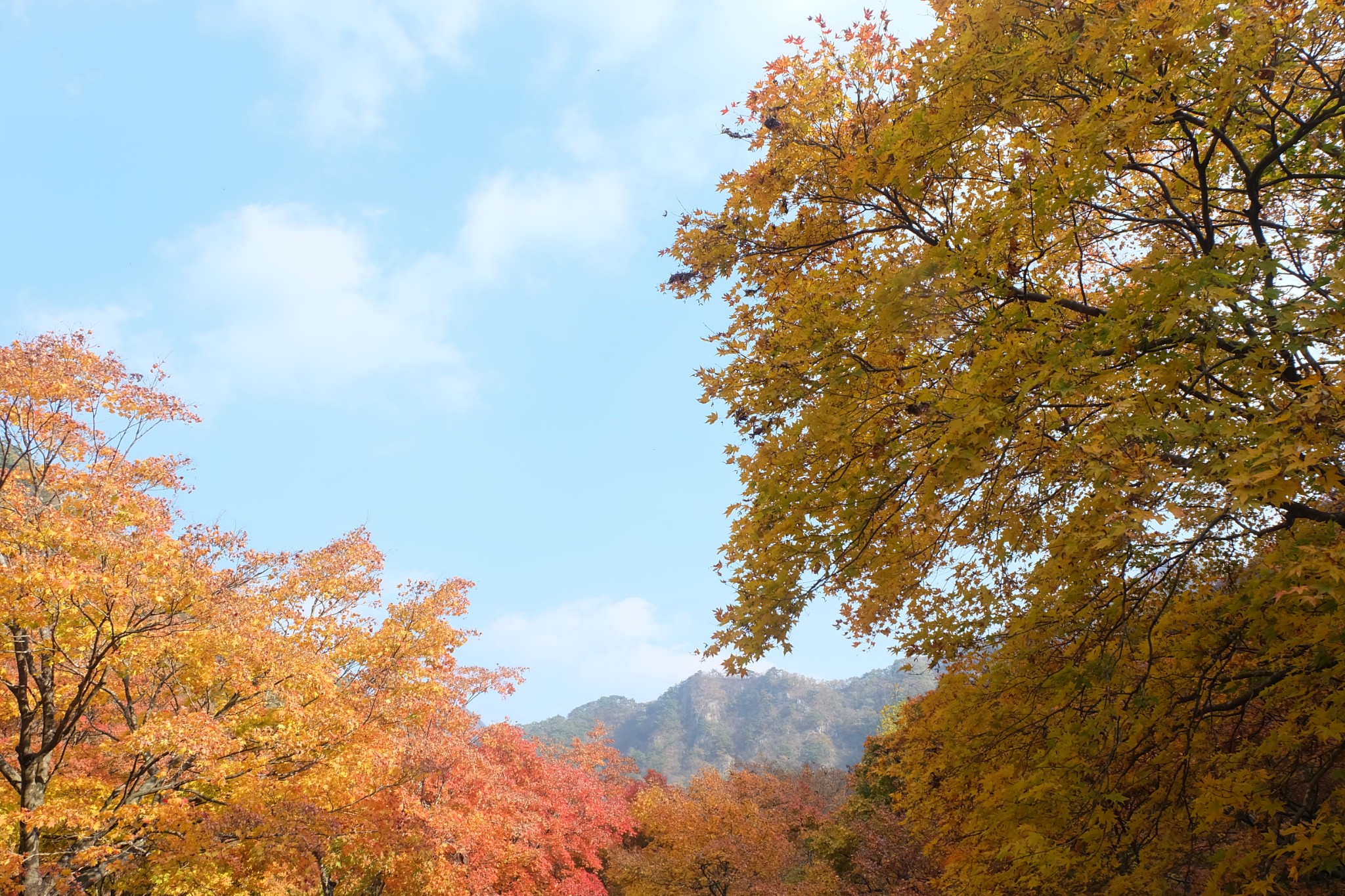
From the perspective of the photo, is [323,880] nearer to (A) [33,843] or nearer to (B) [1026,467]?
(A) [33,843]

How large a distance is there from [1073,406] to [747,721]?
119 metres

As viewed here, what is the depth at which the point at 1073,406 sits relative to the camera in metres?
4.05

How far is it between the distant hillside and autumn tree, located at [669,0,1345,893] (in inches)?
3220

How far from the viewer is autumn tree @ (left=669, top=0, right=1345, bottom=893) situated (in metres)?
3.57

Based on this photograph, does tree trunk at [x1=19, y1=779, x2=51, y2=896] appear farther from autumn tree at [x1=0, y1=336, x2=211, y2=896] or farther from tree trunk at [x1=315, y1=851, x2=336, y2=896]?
tree trunk at [x1=315, y1=851, x2=336, y2=896]

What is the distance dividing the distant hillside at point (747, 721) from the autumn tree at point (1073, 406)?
81790mm

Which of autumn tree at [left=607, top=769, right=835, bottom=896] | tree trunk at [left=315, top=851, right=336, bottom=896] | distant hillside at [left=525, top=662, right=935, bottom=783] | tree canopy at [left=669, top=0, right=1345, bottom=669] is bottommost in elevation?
distant hillside at [left=525, top=662, right=935, bottom=783]

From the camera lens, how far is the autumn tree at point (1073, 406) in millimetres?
3566

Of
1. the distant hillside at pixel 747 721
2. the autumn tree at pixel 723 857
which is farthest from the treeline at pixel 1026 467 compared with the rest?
the distant hillside at pixel 747 721

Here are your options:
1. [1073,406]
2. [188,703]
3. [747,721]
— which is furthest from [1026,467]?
[747,721]

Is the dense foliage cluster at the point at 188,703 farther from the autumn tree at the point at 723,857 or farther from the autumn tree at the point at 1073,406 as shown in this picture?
the autumn tree at the point at 1073,406

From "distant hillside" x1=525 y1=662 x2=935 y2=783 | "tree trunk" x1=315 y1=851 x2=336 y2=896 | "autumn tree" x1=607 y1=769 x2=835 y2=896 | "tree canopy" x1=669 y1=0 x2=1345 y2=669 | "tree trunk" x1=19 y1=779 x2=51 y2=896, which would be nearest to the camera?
"tree canopy" x1=669 y1=0 x2=1345 y2=669

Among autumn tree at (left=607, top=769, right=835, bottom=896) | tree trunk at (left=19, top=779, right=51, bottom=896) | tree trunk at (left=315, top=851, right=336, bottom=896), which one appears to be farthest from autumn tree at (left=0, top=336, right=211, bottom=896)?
autumn tree at (left=607, top=769, right=835, bottom=896)

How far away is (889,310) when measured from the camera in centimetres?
414
